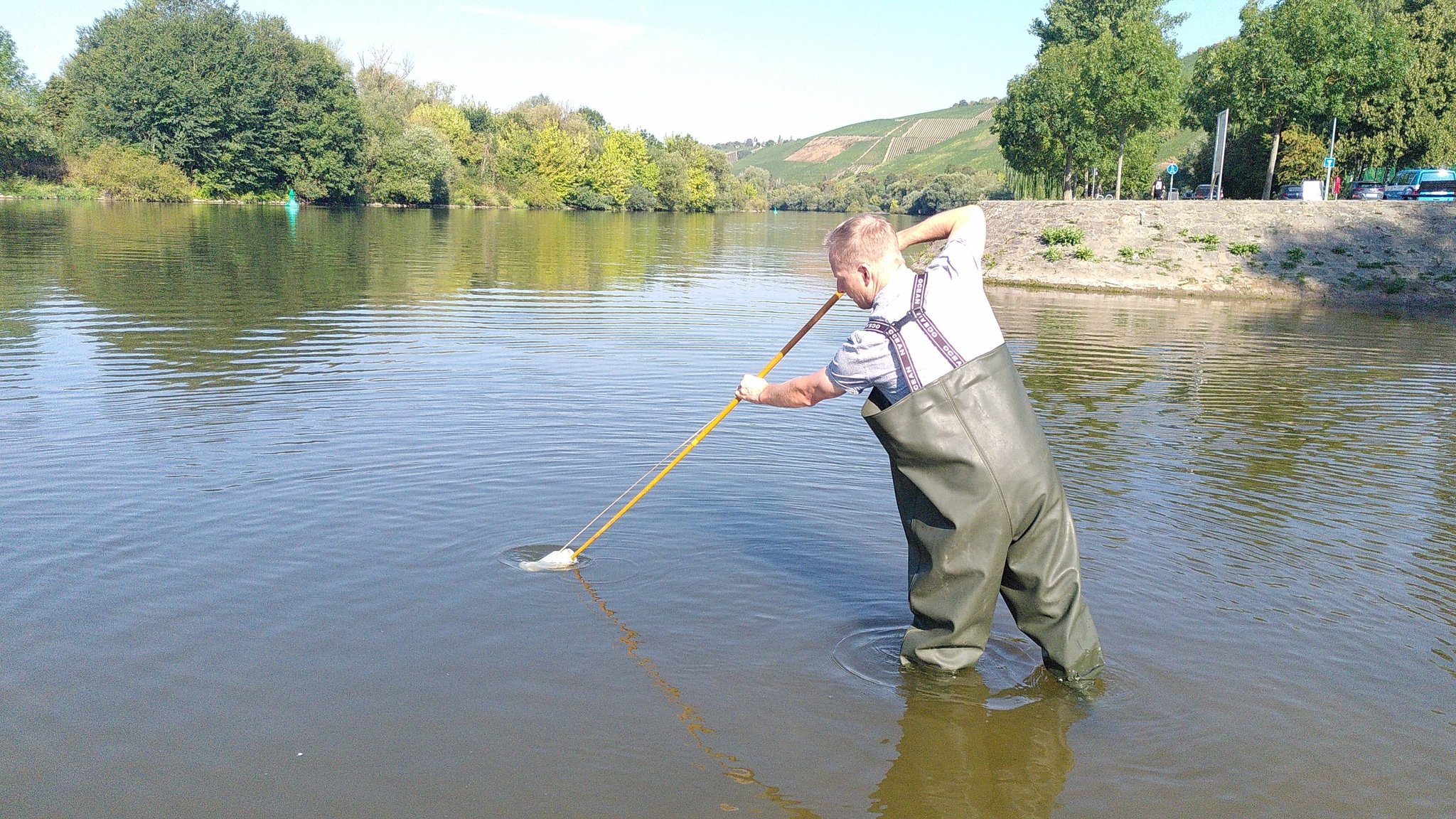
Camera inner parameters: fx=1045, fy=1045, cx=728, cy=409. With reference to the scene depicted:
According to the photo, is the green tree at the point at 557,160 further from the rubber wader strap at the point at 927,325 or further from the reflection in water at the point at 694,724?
the rubber wader strap at the point at 927,325

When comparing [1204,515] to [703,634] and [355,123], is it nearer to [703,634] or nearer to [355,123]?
[703,634]

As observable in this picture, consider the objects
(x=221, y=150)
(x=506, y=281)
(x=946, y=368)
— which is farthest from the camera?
(x=221, y=150)

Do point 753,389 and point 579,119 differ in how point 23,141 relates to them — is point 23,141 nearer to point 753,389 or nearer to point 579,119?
point 579,119

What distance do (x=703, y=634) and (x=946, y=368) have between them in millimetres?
2296

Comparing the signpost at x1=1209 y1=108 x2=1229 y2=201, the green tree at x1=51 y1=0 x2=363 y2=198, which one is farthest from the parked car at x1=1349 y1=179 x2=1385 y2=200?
the green tree at x1=51 y1=0 x2=363 y2=198

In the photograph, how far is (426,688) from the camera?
5215mm

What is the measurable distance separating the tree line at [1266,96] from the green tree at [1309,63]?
0.19 feet

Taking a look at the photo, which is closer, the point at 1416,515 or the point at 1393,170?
the point at 1416,515

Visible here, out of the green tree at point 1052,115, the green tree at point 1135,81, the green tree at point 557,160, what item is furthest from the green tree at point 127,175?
the green tree at point 1135,81

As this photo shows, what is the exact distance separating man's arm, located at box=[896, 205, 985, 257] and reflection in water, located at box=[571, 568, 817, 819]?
2477mm

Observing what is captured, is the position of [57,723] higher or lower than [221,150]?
lower

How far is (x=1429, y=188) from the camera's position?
3850 centimetres

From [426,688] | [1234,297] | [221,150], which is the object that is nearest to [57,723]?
[426,688]

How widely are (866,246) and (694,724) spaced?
2.38m
